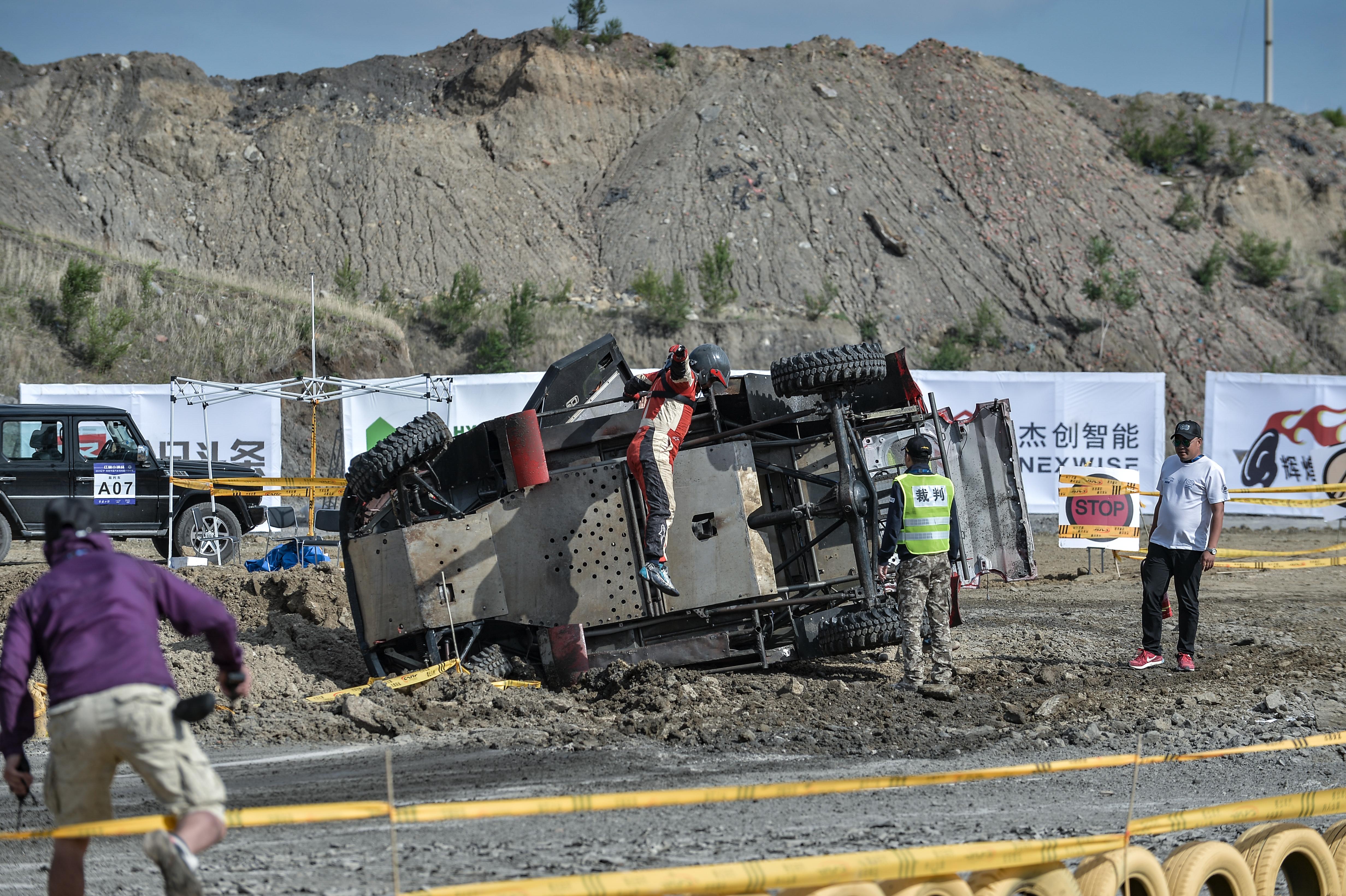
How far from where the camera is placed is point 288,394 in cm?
1498

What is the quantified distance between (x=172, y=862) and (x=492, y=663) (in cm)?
459

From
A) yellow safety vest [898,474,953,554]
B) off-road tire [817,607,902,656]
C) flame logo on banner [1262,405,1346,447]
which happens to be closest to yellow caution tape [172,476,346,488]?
off-road tire [817,607,902,656]

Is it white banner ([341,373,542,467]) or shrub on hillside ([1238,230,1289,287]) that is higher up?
shrub on hillside ([1238,230,1289,287])

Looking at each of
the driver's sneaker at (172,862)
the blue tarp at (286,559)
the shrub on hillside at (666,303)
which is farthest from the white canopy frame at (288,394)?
the shrub on hillside at (666,303)

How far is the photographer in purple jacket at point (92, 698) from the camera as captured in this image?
128 inches

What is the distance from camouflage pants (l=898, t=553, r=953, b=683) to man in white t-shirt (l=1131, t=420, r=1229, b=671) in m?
1.62

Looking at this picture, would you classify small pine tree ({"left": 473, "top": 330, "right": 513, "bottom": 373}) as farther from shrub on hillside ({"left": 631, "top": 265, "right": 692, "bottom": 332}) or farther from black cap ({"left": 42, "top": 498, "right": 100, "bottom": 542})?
black cap ({"left": 42, "top": 498, "right": 100, "bottom": 542})

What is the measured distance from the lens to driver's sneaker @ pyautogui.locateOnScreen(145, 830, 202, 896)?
2.99 metres

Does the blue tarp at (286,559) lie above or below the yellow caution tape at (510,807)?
above

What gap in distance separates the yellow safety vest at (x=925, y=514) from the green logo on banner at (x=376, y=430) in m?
11.4

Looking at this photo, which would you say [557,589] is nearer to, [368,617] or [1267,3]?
[368,617]

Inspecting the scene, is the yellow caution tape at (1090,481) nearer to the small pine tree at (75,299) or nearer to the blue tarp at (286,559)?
the blue tarp at (286,559)

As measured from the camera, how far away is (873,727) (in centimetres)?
660

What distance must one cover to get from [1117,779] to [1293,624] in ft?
20.0
